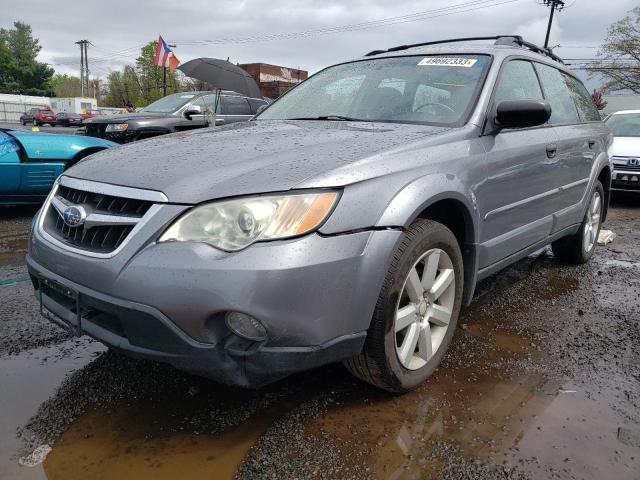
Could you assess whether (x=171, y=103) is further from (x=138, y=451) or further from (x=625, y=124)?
(x=138, y=451)

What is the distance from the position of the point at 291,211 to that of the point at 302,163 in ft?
0.90

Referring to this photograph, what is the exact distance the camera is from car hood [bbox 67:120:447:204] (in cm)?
185

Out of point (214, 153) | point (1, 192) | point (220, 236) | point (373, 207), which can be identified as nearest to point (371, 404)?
point (373, 207)

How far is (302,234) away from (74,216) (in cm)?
98

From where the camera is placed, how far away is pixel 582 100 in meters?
4.33

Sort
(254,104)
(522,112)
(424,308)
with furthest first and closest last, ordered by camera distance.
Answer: (254,104) → (522,112) → (424,308)

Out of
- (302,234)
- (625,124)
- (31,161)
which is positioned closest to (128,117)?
(31,161)

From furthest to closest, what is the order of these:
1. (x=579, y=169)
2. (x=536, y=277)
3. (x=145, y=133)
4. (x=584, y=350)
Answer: (x=145, y=133), (x=536, y=277), (x=579, y=169), (x=584, y=350)

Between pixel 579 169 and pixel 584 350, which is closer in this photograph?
pixel 584 350

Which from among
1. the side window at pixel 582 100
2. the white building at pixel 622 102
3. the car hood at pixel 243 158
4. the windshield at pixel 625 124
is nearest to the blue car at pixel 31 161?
the car hood at pixel 243 158

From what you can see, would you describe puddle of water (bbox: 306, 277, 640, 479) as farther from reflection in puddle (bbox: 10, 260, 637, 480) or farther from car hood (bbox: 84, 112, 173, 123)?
car hood (bbox: 84, 112, 173, 123)

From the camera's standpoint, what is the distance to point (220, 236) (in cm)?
177

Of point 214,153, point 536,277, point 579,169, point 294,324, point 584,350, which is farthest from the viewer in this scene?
point 536,277

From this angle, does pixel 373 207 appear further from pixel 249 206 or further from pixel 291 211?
pixel 249 206
